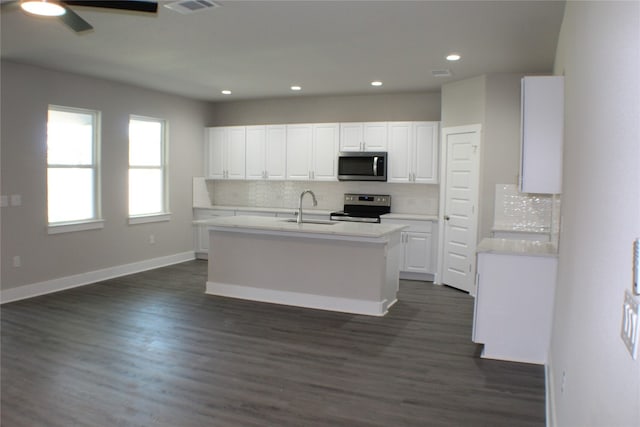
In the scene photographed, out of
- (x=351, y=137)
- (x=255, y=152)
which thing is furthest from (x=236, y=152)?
(x=351, y=137)

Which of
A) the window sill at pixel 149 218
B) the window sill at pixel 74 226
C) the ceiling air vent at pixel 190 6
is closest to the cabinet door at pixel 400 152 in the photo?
the window sill at pixel 149 218

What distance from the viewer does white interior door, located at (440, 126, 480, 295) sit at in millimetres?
5887

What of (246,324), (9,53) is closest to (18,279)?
(9,53)

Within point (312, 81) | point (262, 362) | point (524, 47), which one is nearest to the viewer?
point (262, 362)

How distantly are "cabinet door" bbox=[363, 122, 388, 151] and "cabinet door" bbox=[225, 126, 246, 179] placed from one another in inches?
81.0

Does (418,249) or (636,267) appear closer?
(636,267)

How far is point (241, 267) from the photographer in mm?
5520

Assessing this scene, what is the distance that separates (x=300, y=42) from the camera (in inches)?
175

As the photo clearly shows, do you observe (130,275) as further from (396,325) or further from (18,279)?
(396,325)

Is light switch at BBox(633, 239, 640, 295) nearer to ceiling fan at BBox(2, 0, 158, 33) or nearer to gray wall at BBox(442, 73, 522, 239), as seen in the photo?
ceiling fan at BBox(2, 0, 158, 33)

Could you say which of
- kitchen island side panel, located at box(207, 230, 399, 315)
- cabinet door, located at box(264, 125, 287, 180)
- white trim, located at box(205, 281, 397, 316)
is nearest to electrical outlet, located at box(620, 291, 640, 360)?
kitchen island side panel, located at box(207, 230, 399, 315)

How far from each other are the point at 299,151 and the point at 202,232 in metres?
2.08

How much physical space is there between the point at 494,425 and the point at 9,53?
5444 mm

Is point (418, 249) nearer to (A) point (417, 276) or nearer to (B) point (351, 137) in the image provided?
(A) point (417, 276)
